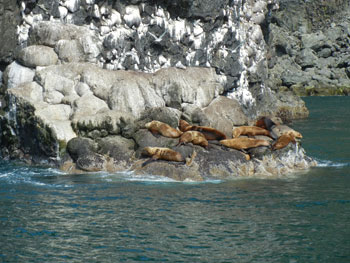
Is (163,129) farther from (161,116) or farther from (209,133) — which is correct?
(209,133)

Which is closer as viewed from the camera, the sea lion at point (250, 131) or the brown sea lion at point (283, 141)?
the brown sea lion at point (283, 141)

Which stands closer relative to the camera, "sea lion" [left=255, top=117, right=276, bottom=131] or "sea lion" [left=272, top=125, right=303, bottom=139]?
"sea lion" [left=272, top=125, right=303, bottom=139]

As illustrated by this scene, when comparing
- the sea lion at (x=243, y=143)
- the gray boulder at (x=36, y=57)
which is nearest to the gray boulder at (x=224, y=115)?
the sea lion at (x=243, y=143)

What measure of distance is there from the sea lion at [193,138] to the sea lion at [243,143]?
1.01m

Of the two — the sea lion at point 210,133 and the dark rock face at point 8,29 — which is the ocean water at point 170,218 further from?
the dark rock face at point 8,29

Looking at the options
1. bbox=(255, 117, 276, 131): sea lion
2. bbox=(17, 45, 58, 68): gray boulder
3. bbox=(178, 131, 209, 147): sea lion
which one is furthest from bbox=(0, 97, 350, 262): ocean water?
bbox=(17, 45, 58, 68): gray boulder

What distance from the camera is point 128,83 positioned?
24.6 metres

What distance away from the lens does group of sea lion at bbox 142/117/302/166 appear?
2095 cm

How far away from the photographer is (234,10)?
30328 mm

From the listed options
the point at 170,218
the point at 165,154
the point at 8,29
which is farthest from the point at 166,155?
the point at 8,29

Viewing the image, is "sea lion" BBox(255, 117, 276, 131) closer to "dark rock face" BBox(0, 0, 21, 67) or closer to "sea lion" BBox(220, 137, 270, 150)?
"sea lion" BBox(220, 137, 270, 150)

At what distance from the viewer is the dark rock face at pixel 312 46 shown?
85.5 meters

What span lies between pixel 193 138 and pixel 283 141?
4.04 metres

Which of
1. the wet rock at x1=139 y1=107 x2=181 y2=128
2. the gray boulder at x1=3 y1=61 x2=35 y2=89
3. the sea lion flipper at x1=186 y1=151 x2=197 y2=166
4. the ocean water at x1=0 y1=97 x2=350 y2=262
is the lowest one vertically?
the ocean water at x1=0 y1=97 x2=350 y2=262
